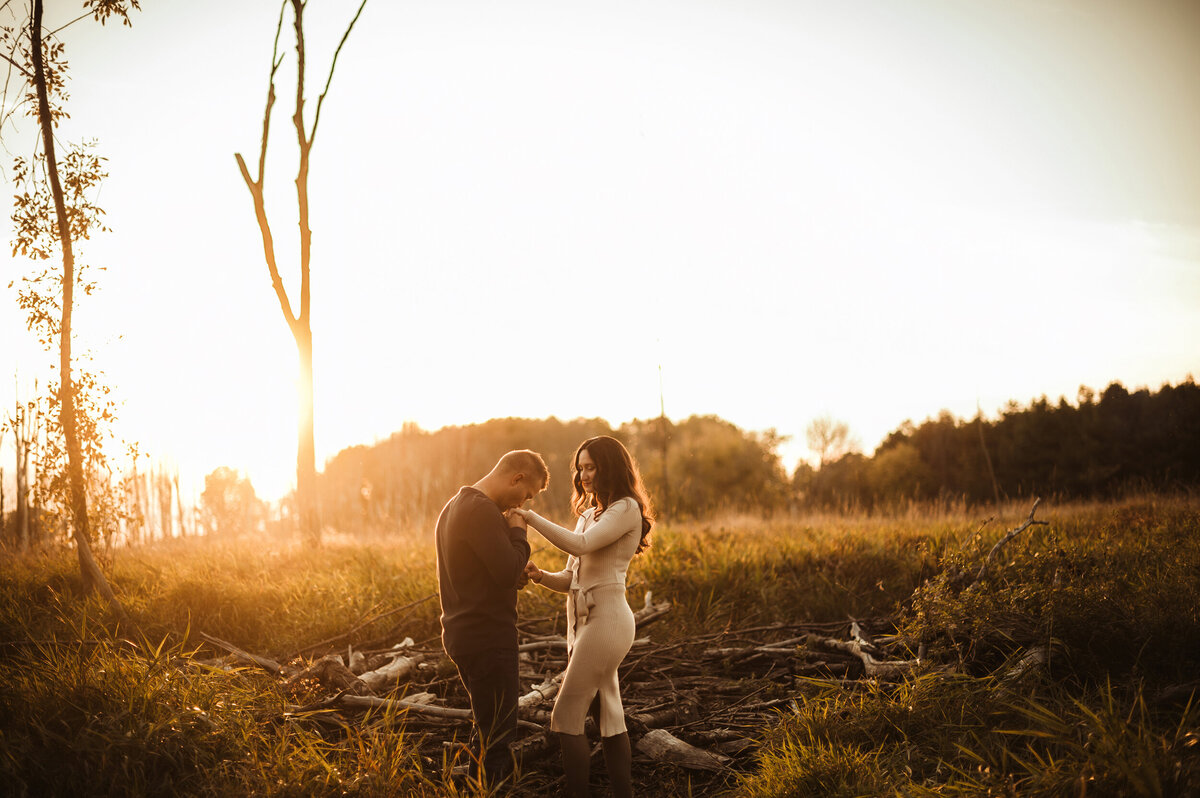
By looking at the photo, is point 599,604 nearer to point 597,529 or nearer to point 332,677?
point 597,529

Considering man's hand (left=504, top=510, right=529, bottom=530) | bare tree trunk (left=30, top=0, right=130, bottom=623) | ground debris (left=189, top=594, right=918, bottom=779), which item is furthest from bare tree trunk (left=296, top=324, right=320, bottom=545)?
man's hand (left=504, top=510, right=529, bottom=530)

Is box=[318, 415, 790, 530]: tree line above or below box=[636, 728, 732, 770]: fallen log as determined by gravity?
above

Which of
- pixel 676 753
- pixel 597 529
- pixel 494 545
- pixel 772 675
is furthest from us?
pixel 772 675

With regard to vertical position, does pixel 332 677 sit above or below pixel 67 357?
below

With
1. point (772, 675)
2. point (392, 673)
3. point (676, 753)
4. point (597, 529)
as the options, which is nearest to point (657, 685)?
point (772, 675)

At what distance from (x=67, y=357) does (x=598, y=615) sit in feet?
25.1

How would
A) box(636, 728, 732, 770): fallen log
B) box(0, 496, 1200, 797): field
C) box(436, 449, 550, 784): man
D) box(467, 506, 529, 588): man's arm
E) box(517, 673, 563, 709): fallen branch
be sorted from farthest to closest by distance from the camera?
box(517, 673, 563, 709): fallen branch
box(636, 728, 732, 770): fallen log
box(436, 449, 550, 784): man
box(467, 506, 529, 588): man's arm
box(0, 496, 1200, 797): field

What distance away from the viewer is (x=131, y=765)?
12.3 feet

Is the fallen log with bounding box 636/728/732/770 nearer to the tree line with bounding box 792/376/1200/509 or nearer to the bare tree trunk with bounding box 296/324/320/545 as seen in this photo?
the bare tree trunk with bounding box 296/324/320/545

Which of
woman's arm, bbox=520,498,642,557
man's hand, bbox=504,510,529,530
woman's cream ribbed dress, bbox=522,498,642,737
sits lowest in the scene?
woman's cream ribbed dress, bbox=522,498,642,737

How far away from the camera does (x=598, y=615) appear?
13.5 feet

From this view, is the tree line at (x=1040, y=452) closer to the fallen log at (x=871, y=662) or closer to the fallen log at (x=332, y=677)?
the fallen log at (x=871, y=662)

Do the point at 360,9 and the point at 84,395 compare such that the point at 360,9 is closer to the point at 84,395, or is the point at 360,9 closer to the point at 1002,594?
the point at 84,395

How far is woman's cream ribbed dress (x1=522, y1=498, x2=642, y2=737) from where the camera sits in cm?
400
